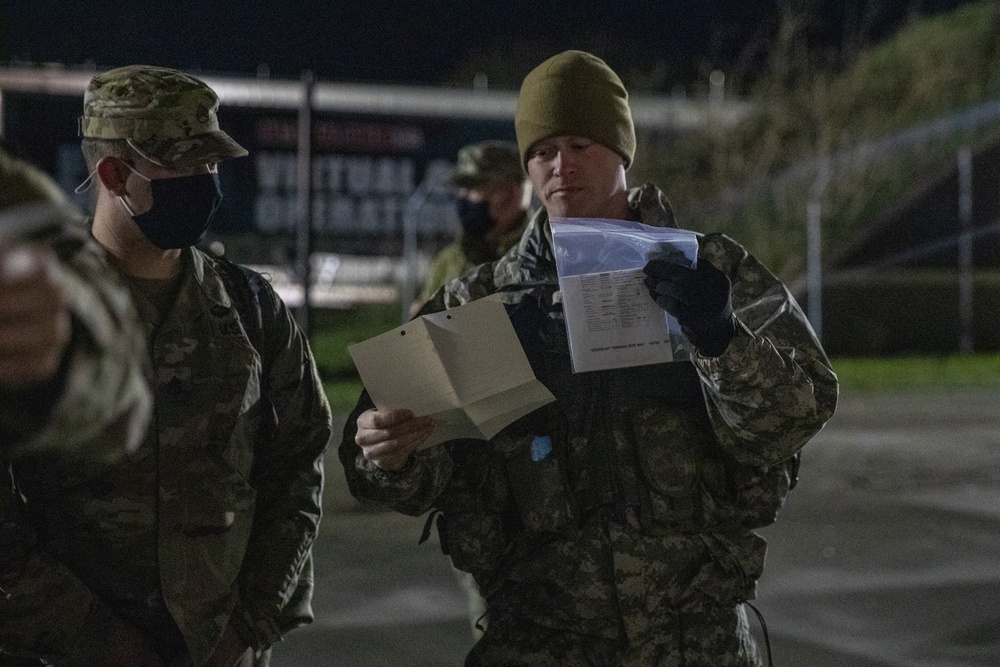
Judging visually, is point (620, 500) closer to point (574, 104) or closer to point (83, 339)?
point (574, 104)

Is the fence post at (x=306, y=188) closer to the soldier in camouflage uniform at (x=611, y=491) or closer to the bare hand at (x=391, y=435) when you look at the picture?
the soldier in camouflage uniform at (x=611, y=491)

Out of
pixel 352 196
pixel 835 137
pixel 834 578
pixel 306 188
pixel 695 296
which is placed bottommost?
pixel 834 578

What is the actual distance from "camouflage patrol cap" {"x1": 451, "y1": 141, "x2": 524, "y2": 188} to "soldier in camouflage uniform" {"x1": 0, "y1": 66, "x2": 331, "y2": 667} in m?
2.72

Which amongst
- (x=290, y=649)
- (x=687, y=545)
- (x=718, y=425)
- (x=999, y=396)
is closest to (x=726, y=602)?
(x=687, y=545)

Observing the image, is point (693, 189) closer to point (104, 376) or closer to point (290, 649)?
point (290, 649)

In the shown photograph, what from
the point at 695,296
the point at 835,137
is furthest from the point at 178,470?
the point at 835,137

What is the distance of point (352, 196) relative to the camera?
19344 mm

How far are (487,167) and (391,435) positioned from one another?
3051 millimetres

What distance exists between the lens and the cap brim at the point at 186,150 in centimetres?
214

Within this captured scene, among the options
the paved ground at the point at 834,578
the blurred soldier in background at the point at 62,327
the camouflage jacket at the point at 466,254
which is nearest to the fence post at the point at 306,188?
the paved ground at the point at 834,578

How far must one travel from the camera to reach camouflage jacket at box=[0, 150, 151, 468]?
105 centimetres

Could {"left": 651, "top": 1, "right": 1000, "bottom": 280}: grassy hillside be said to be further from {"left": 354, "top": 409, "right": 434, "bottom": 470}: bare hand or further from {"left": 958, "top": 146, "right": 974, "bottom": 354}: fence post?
{"left": 354, "top": 409, "right": 434, "bottom": 470}: bare hand

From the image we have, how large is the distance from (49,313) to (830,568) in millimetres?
5821

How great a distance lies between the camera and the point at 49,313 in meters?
0.98
